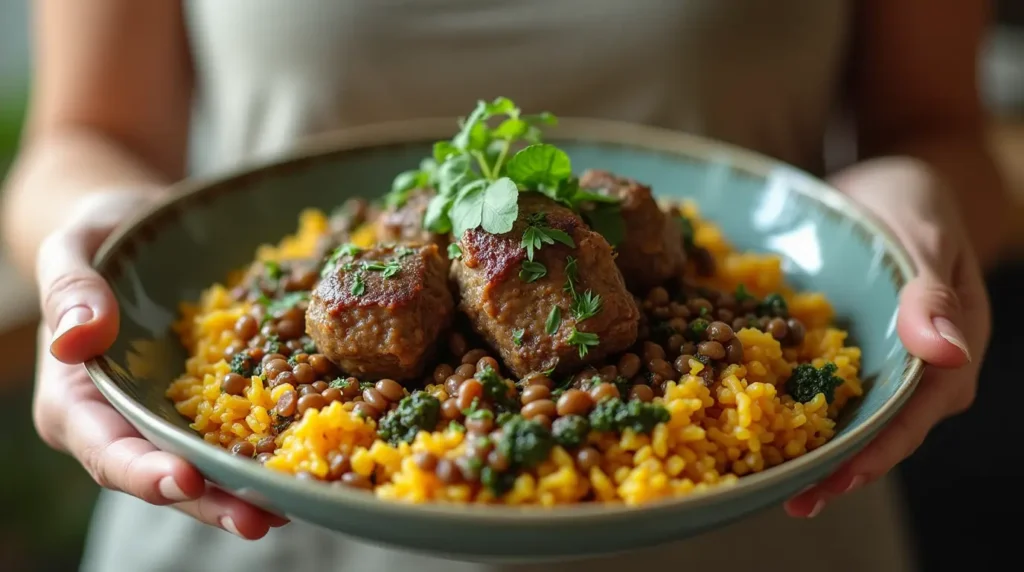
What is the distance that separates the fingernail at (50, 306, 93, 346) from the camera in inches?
103

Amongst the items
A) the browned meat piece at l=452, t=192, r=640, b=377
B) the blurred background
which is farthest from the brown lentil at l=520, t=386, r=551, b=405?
the blurred background

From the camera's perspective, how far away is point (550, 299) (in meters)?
2.61

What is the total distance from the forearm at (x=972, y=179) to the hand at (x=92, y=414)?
3433 millimetres

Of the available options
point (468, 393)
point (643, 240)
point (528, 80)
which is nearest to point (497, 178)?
point (643, 240)

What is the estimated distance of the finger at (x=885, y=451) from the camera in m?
2.58

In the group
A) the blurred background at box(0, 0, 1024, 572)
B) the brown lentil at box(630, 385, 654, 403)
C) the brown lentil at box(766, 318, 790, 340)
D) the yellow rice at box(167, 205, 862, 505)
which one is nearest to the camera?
the yellow rice at box(167, 205, 862, 505)

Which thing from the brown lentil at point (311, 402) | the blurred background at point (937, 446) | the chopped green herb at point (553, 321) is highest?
the chopped green herb at point (553, 321)

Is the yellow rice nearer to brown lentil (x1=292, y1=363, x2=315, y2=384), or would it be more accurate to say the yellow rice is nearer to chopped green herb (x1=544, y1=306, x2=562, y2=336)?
brown lentil (x1=292, y1=363, x2=315, y2=384)

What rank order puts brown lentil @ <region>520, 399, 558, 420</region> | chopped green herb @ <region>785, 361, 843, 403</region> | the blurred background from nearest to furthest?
brown lentil @ <region>520, 399, 558, 420</region>, chopped green herb @ <region>785, 361, 843, 403</region>, the blurred background

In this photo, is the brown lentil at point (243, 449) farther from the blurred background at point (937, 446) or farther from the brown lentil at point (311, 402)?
the blurred background at point (937, 446)

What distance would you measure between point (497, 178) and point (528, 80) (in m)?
1.63

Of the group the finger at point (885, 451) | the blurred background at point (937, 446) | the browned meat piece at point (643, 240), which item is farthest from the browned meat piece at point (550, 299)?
the blurred background at point (937, 446)

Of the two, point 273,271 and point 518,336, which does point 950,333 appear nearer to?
point 518,336

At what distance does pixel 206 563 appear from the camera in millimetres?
4082
